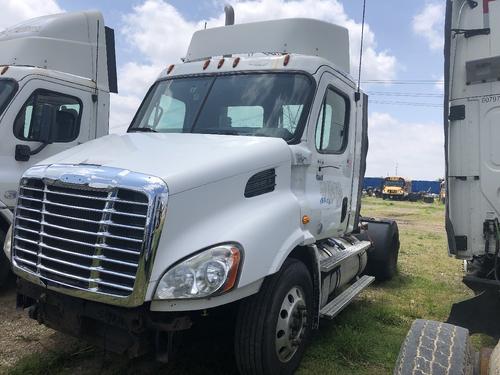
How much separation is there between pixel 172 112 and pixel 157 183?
195 centimetres

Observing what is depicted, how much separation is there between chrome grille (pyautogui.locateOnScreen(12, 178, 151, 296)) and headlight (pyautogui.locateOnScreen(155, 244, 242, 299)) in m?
0.23

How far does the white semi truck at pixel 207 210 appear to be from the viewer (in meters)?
3.20

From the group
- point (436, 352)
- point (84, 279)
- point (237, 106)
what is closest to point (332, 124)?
point (237, 106)

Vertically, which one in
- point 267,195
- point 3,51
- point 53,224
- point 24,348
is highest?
point 3,51

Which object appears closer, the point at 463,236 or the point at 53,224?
the point at 53,224

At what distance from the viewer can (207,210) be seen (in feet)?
11.4

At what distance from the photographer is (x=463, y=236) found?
5.11 meters

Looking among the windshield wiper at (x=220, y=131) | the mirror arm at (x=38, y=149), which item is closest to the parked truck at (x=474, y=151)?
the windshield wiper at (x=220, y=131)

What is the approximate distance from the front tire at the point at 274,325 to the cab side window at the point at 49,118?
4.41 meters

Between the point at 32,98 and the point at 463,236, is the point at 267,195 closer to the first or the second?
the point at 463,236

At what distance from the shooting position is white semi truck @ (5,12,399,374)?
3199mm

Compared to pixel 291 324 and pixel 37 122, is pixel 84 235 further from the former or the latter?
pixel 37 122

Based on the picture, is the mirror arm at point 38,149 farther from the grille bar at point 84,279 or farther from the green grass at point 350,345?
the grille bar at point 84,279

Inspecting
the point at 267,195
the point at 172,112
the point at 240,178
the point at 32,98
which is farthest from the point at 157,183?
the point at 32,98
